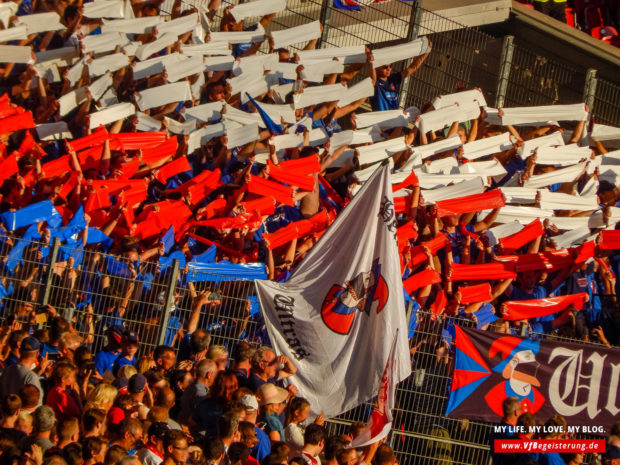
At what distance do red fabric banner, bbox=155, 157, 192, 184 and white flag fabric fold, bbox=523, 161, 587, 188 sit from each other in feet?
16.3

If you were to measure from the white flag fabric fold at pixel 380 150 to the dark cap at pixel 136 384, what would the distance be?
699 centimetres

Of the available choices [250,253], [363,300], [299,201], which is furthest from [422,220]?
[363,300]

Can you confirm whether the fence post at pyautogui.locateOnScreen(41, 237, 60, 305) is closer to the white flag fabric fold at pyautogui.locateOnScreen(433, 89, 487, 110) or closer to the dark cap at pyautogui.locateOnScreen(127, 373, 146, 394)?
the dark cap at pyautogui.locateOnScreen(127, 373, 146, 394)

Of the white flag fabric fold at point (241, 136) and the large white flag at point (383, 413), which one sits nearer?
the large white flag at point (383, 413)

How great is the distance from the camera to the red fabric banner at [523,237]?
14320 millimetres

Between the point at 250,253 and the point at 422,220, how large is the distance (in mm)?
2607

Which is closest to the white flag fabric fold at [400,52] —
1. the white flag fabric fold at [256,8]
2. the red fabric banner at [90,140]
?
the white flag fabric fold at [256,8]

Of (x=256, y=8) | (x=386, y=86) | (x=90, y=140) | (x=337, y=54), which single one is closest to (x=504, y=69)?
(x=386, y=86)

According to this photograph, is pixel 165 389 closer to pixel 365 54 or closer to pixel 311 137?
pixel 311 137

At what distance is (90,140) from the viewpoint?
43.1ft

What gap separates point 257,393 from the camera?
8617 mm

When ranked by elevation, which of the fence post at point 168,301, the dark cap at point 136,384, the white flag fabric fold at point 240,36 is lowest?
the dark cap at point 136,384

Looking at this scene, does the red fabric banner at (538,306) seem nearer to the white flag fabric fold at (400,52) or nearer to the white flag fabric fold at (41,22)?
the white flag fabric fold at (400,52)

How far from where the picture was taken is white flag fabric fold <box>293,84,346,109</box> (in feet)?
47.8
